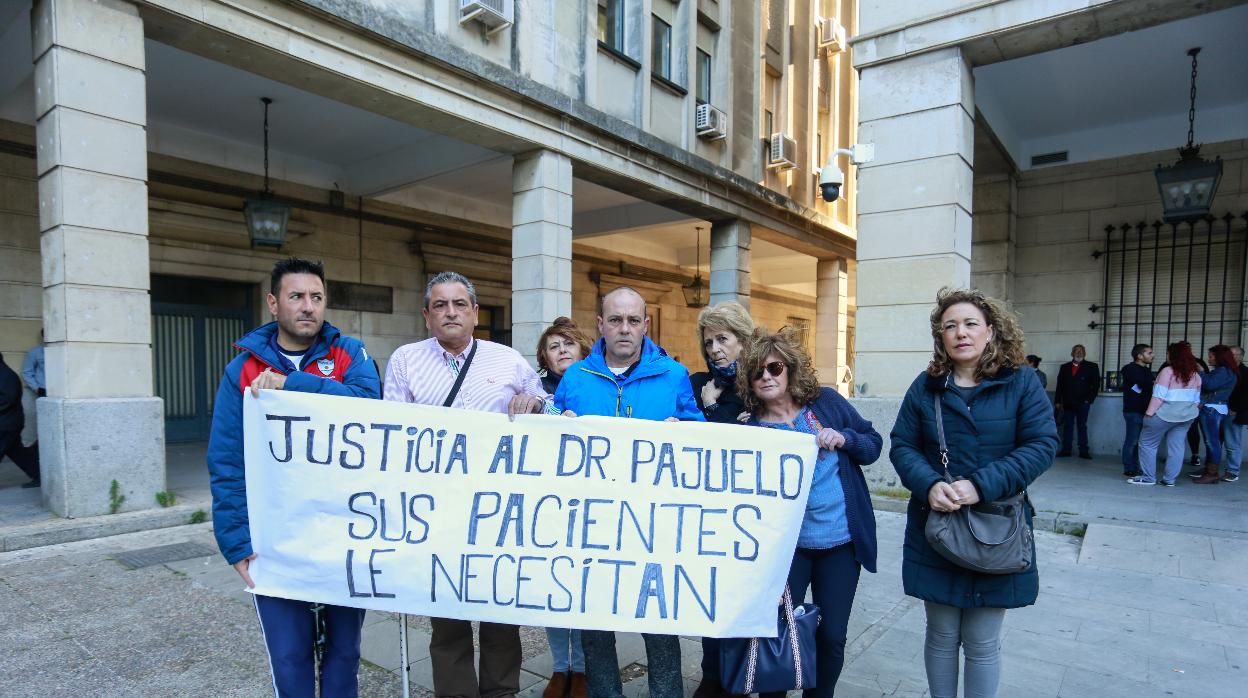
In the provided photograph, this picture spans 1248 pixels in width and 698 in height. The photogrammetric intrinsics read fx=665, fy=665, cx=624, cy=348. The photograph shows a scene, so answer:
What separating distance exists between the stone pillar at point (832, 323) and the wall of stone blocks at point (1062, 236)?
5043 mm

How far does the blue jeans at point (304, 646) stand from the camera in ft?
7.81

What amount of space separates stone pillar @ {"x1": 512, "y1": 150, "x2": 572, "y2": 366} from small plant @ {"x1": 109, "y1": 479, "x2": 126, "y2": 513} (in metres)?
Result: 4.57

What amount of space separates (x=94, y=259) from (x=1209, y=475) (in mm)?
11695

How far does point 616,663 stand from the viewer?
2.78m

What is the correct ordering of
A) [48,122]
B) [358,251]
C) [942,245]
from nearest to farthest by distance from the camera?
[48,122], [942,245], [358,251]

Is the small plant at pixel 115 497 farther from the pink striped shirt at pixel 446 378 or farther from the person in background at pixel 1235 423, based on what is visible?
the person in background at pixel 1235 423

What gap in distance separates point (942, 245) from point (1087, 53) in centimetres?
319

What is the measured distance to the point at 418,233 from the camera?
1171 cm

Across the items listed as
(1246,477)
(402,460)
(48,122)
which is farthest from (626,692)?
(1246,477)

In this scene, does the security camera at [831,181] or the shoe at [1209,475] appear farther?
the security camera at [831,181]

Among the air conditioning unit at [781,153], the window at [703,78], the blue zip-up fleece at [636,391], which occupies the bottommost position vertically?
the blue zip-up fleece at [636,391]

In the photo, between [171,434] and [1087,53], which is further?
[171,434]

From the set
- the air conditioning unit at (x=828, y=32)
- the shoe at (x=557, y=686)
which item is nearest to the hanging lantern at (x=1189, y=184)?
the shoe at (x=557, y=686)

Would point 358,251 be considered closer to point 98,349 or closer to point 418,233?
point 418,233
